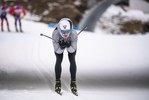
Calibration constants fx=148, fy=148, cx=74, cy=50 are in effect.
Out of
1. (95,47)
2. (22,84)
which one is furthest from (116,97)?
(95,47)

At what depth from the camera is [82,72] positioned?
313 centimetres

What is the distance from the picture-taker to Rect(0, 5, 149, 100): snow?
2152mm

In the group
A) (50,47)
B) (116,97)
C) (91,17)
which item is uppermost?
(91,17)

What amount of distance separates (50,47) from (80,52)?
1028 millimetres

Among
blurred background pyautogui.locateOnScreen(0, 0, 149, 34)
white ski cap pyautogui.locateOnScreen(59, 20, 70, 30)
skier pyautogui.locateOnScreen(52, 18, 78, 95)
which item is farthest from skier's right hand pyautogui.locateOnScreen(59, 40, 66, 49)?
blurred background pyautogui.locateOnScreen(0, 0, 149, 34)

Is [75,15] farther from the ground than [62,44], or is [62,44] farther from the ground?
[75,15]

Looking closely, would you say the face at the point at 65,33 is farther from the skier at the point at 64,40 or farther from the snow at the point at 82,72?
the snow at the point at 82,72

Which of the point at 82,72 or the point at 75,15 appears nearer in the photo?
the point at 82,72

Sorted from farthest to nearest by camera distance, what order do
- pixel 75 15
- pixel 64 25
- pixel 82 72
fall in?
pixel 75 15, pixel 82 72, pixel 64 25

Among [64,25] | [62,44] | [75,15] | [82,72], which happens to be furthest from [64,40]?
[75,15]

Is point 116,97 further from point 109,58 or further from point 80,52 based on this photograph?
point 80,52

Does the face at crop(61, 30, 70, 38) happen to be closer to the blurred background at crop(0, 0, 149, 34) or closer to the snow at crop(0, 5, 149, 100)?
the snow at crop(0, 5, 149, 100)

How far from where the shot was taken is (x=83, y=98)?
80.0 inches

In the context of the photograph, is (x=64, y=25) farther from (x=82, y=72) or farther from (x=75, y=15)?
(x=75, y=15)
